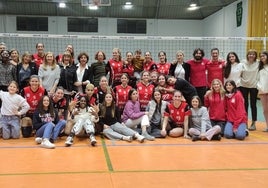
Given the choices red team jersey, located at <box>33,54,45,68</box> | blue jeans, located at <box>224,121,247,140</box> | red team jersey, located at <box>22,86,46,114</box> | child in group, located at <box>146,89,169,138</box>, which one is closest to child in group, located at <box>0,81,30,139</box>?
red team jersey, located at <box>22,86,46,114</box>

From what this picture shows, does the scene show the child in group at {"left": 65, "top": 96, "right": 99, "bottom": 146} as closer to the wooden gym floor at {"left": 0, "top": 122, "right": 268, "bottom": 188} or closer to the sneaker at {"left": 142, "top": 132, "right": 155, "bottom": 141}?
the wooden gym floor at {"left": 0, "top": 122, "right": 268, "bottom": 188}

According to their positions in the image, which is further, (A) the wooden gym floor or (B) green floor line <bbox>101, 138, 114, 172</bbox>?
(B) green floor line <bbox>101, 138, 114, 172</bbox>

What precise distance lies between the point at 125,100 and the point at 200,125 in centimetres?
157

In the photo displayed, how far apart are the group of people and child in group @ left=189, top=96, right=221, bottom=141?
2 centimetres

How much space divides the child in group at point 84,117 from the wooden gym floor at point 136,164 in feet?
0.73

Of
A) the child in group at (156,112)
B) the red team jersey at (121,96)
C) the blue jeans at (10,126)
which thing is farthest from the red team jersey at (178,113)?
the blue jeans at (10,126)

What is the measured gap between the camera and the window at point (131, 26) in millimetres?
20844

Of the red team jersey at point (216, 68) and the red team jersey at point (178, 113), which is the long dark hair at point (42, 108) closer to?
the red team jersey at point (178, 113)

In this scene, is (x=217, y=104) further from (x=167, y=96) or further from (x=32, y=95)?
(x=32, y=95)

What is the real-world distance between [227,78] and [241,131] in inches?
54.3

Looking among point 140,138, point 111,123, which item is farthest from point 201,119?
point 111,123

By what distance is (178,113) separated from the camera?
6.70m

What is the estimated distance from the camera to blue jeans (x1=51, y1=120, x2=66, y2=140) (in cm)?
618

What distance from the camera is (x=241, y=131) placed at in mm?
6504
